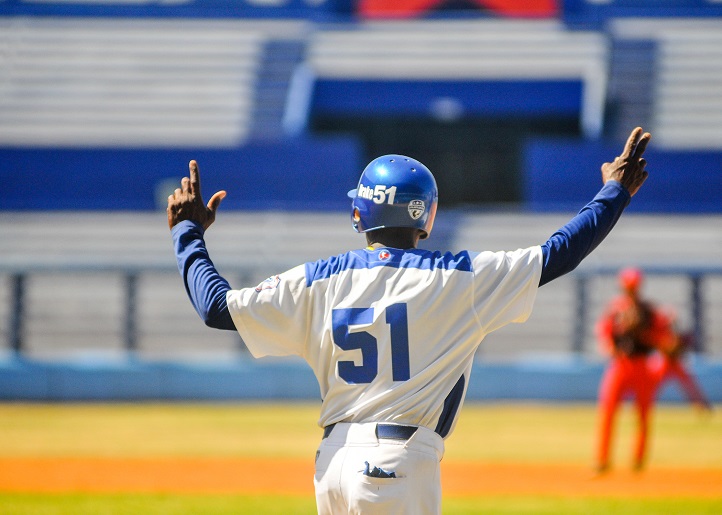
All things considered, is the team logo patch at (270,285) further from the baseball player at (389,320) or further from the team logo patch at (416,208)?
the team logo patch at (416,208)

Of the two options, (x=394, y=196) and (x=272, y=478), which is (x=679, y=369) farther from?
(x=394, y=196)

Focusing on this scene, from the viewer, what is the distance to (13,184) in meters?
26.3

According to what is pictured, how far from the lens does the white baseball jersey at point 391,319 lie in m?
3.44

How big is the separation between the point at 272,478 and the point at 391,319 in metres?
7.09

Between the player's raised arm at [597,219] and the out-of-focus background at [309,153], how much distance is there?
1403cm

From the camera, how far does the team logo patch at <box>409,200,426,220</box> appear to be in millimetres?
3617

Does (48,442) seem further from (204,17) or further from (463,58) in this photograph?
(204,17)

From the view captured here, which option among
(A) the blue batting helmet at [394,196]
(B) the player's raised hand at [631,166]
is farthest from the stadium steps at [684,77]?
(A) the blue batting helmet at [394,196]

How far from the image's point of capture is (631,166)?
3838 millimetres

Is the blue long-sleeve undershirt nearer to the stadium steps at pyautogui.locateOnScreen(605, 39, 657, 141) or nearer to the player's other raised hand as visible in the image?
the player's other raised hand

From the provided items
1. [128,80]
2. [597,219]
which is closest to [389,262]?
[597,219]

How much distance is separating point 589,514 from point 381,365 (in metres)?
5.31

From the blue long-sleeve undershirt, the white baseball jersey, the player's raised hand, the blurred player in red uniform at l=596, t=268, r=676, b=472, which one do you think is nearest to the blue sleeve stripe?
the white baseball jersey

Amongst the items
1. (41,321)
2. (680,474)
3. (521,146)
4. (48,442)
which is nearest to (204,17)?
(521,146)
